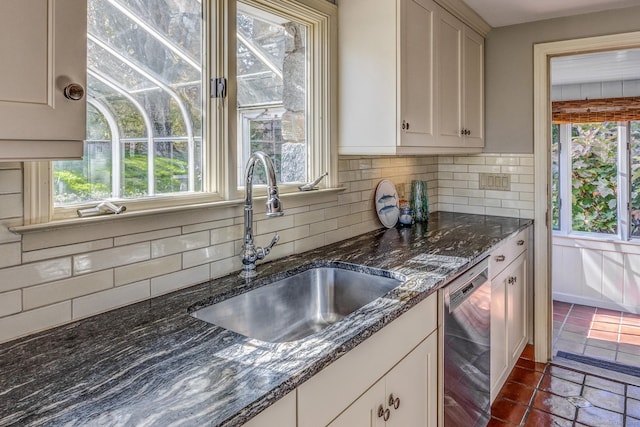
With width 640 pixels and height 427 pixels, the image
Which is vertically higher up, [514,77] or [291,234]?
[514,77]

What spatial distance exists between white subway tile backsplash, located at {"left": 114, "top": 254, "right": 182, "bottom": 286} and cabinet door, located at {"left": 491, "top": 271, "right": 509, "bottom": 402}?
1.51m

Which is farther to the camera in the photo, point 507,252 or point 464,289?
point 507,252

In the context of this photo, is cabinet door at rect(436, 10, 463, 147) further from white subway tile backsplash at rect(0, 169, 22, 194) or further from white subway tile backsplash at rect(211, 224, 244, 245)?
white subway tile backsplash at rect(0, 169, 22, 194)

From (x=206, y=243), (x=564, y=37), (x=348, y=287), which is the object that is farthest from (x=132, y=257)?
(x=564, y=37)

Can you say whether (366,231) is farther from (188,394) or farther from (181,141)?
(188,394)

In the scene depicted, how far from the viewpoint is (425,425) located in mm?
1518

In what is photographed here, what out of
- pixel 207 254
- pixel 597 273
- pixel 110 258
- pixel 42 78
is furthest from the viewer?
pixel 597 273

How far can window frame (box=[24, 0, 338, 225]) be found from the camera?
1.09 m

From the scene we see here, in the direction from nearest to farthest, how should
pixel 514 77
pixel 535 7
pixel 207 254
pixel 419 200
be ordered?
pixel 207 254 < pixel 535 7 < pixel 419 200 < pixel 514 77

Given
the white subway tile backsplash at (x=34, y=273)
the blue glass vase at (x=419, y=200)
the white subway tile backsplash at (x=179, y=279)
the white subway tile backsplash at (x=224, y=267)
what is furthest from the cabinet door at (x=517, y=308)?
the white subway tile backsplash at (x=34, y=273)

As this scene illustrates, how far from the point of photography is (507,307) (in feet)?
7.86

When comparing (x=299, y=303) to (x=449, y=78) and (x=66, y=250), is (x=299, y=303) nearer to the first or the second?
(x=66, y=250)

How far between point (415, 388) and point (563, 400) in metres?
1.41

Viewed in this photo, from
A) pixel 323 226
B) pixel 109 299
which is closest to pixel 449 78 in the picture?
pixel 323 226
